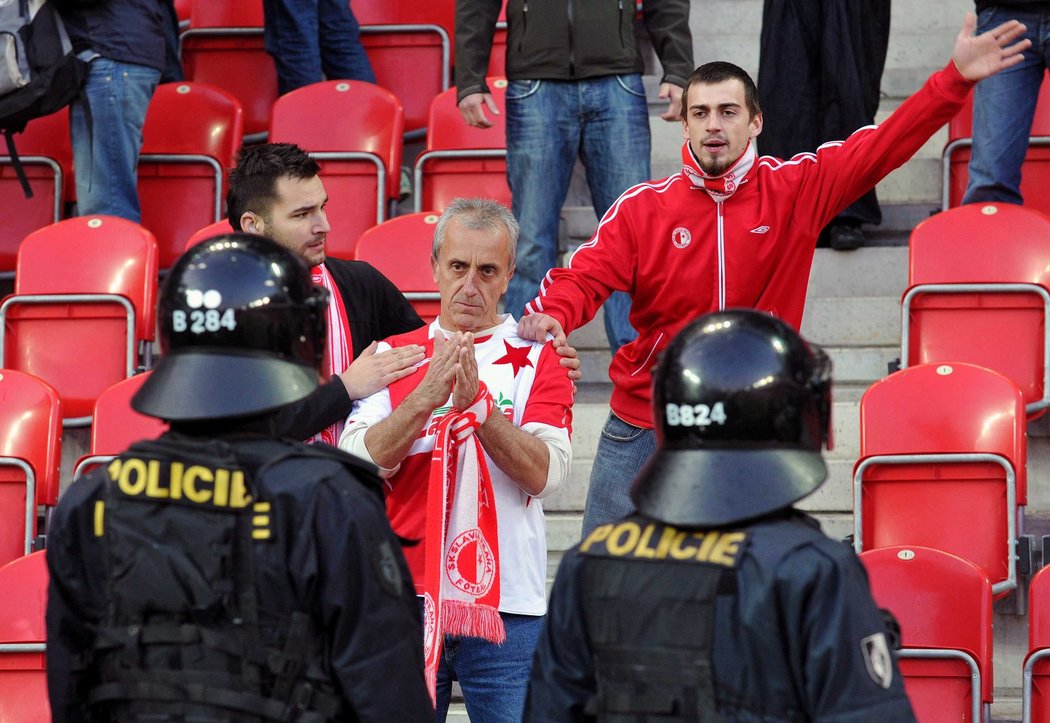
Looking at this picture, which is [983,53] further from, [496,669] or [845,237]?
[845,237]

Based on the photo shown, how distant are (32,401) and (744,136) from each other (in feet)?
8.47

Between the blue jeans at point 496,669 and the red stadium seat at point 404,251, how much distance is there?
237 centimetres

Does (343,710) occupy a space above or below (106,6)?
below

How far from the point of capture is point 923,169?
6590 mm

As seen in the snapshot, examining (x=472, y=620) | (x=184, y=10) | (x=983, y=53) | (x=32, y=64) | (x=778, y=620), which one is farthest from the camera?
(x=184, y=10)

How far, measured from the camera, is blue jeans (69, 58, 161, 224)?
19.9 feet

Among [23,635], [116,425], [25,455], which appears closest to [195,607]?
[23,635]

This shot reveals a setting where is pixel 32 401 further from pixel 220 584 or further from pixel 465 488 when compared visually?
pixel 220 584

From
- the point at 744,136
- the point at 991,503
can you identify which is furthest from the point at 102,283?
the point at 991,503

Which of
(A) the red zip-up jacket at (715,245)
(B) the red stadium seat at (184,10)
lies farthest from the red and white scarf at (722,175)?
(B) the red stadium seat at (184,10)

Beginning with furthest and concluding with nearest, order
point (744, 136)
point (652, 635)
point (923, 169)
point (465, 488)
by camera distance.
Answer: point (923, 169), point (744, 136), point (465, 488), point (652, 635)

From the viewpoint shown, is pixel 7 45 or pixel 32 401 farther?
pixel 7 45

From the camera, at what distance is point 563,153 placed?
555 cm

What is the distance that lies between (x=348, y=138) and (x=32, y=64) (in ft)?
4.47
